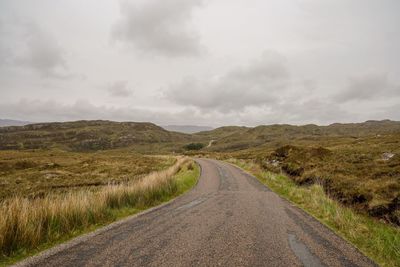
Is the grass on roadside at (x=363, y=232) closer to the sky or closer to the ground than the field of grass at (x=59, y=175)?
closer to the sky

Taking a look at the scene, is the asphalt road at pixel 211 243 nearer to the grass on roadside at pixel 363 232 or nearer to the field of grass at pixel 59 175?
the grass on roadside at pixel 363 232

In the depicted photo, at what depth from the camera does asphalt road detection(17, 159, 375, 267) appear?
5766mm

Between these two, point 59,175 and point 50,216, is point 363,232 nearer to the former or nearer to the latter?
point 50,216

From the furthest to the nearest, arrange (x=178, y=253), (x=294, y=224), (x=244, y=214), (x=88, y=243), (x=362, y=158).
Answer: (x=362, y=158), (x=244, y=214), (x=294, y=224), (x=88, y=243), (x=178, y=253)

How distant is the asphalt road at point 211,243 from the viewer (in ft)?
18.9

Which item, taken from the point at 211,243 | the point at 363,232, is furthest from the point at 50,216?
the point at 363,232

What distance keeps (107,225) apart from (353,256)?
690 centimetres

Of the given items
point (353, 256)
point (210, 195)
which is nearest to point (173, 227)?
point (353, 256)

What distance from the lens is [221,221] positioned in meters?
9.29

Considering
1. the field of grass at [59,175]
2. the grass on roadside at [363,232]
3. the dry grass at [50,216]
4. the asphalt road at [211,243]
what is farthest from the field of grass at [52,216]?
the grass on roadside at [363,232]

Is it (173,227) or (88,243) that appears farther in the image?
(173,227)

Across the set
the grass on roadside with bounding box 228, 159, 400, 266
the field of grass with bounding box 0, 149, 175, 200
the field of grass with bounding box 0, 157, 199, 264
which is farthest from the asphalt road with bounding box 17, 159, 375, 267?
the field of grass with bounding box 0, 149, 175, 200

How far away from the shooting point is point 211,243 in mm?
6895

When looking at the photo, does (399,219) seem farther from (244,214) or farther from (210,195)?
(210,195)
